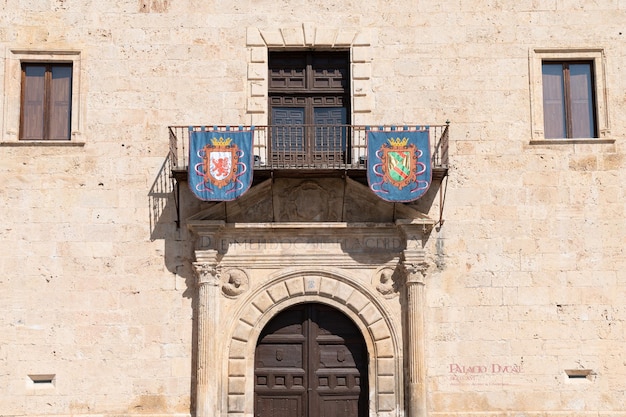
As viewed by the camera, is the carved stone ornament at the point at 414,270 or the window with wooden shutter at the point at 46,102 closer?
the carved stone ornament at the point at 414,270

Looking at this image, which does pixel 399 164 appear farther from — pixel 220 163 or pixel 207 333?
pixel 207 333

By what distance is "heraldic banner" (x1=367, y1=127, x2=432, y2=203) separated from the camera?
14.7 metres

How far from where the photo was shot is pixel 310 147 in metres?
15.5

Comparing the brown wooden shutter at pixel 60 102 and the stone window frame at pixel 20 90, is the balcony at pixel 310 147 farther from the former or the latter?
the brown wooden shutter at pixel 60 102

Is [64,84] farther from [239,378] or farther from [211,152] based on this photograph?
[239,378]

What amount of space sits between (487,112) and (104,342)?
286 inches

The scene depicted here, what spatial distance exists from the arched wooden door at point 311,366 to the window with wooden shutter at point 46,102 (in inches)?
191

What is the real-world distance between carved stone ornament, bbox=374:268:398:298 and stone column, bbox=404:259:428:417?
246 millimetres

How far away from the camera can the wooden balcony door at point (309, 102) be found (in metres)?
15.6

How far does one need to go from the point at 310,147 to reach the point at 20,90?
4.93m

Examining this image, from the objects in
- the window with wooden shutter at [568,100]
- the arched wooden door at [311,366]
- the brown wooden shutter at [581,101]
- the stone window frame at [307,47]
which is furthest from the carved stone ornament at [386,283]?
the brown wooden shutter at [581,101]

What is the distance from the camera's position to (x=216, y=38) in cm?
1591

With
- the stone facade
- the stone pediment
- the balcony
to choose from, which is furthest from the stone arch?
the balcony

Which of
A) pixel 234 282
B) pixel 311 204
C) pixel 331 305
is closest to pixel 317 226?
pixel 311 204
